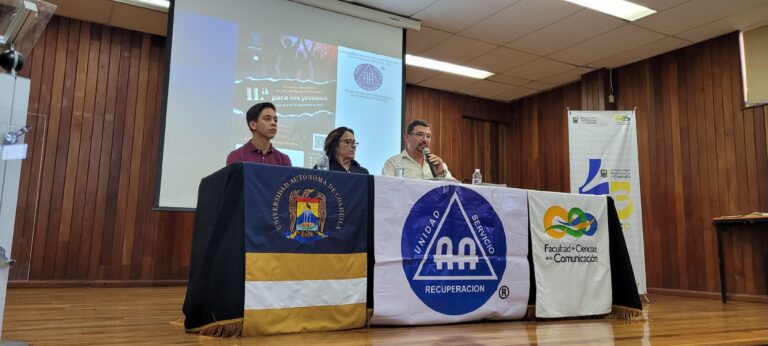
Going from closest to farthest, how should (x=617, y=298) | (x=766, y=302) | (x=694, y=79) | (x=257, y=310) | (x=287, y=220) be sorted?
(x=257, y=310), (x=287, y=220), (x=617, y=298), (x=766, y=302), (x=694, y=79)

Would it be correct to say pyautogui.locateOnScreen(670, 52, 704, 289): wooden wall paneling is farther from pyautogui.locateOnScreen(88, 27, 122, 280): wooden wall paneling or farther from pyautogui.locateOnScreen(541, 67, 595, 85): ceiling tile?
pyautogui.locateOnScreen(88, 27, 122, 280): wooden wall paneling

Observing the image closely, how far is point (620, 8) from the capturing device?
471 cm

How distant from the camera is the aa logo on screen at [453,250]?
8.01 ft

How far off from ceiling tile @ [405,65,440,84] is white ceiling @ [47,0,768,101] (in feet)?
0.08

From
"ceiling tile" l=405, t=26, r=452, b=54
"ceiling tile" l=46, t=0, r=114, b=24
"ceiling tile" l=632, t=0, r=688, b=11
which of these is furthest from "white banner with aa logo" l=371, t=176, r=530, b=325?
"ceiling tile" l=46, t=0, r=114, b=24

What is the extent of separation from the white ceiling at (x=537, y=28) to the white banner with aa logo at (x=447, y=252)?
261cm

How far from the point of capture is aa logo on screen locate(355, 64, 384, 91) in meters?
4.84

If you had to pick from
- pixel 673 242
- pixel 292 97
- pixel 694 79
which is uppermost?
pixel 694 79

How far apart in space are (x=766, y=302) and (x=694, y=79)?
2309mm

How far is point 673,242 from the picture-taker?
5441mm

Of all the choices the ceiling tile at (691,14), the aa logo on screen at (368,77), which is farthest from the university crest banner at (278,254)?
the ceiling tile at (691,14)

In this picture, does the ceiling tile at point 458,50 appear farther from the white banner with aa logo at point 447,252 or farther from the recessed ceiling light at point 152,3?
the white banner with aa logo at point 447,252

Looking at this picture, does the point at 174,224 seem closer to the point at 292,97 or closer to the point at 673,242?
the point at 292,97

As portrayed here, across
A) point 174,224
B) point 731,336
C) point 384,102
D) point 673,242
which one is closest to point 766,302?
point 673,242
